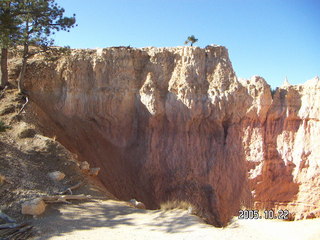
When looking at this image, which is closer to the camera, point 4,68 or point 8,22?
point 8,22

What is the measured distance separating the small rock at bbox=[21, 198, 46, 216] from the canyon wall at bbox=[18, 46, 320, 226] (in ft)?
19.2

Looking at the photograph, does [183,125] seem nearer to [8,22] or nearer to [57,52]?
[57,52]

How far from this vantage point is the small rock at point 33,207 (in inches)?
283

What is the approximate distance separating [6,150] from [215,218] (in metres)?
9.22

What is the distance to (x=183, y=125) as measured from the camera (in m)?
14.4

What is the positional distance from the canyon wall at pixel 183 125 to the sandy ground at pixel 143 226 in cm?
550

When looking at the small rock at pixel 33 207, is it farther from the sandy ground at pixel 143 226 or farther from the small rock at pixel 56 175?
the small rock at pixel 56 175

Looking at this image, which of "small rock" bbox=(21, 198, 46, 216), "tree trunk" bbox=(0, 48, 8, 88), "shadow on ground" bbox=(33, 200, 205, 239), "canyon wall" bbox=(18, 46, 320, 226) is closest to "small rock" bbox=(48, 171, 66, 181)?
"shadow on ground" bbox=(33, 200, 205, 239)

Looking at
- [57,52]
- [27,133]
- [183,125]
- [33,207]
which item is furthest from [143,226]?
[57,52]

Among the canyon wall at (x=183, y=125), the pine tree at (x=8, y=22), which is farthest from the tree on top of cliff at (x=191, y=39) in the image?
the pine tree at (x=8, y=22)

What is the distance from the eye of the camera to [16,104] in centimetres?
1202

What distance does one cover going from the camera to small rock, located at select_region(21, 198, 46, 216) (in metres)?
7.19

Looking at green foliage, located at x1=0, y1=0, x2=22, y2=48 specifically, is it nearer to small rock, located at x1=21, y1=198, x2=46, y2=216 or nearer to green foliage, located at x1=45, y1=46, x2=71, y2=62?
green foliage, located at x1=45, y1=46, x2=71, y2=62

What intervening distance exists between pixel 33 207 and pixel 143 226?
9.28 feet
